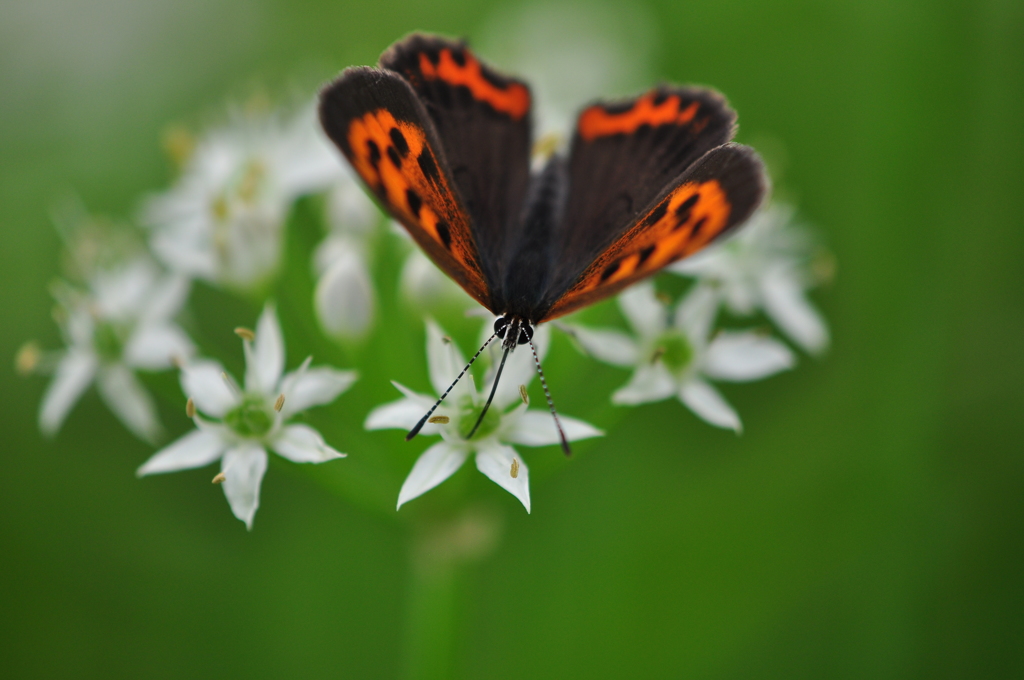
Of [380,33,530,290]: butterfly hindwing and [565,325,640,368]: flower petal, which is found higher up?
[380,33,530,290]: butterfly hindwing

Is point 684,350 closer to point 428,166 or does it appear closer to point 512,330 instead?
point 512,330

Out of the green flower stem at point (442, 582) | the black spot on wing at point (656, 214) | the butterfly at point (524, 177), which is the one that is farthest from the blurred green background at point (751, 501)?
the black spot on wing at point (656, 214)

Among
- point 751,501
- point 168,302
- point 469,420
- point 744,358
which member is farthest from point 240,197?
point 751,501

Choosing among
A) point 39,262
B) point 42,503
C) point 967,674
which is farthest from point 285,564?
point 967,674

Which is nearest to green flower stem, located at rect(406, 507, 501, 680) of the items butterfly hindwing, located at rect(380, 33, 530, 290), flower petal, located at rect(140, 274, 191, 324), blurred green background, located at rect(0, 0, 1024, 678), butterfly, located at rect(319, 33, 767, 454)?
blurred green background, located at rect(0, 0, 1024, 678)

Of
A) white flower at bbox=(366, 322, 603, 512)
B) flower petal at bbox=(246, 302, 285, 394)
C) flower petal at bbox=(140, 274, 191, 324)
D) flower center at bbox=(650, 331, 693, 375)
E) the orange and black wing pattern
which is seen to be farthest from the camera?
flower petal at bbox=(140, 274, 191, 324)

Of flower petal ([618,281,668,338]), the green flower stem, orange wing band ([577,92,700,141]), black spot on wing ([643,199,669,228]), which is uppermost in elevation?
orange wing band ([577,92,700,141])

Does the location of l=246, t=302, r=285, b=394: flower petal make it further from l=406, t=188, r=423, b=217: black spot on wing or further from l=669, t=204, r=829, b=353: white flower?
l=669, t=204, r=829, b=353: white flower
